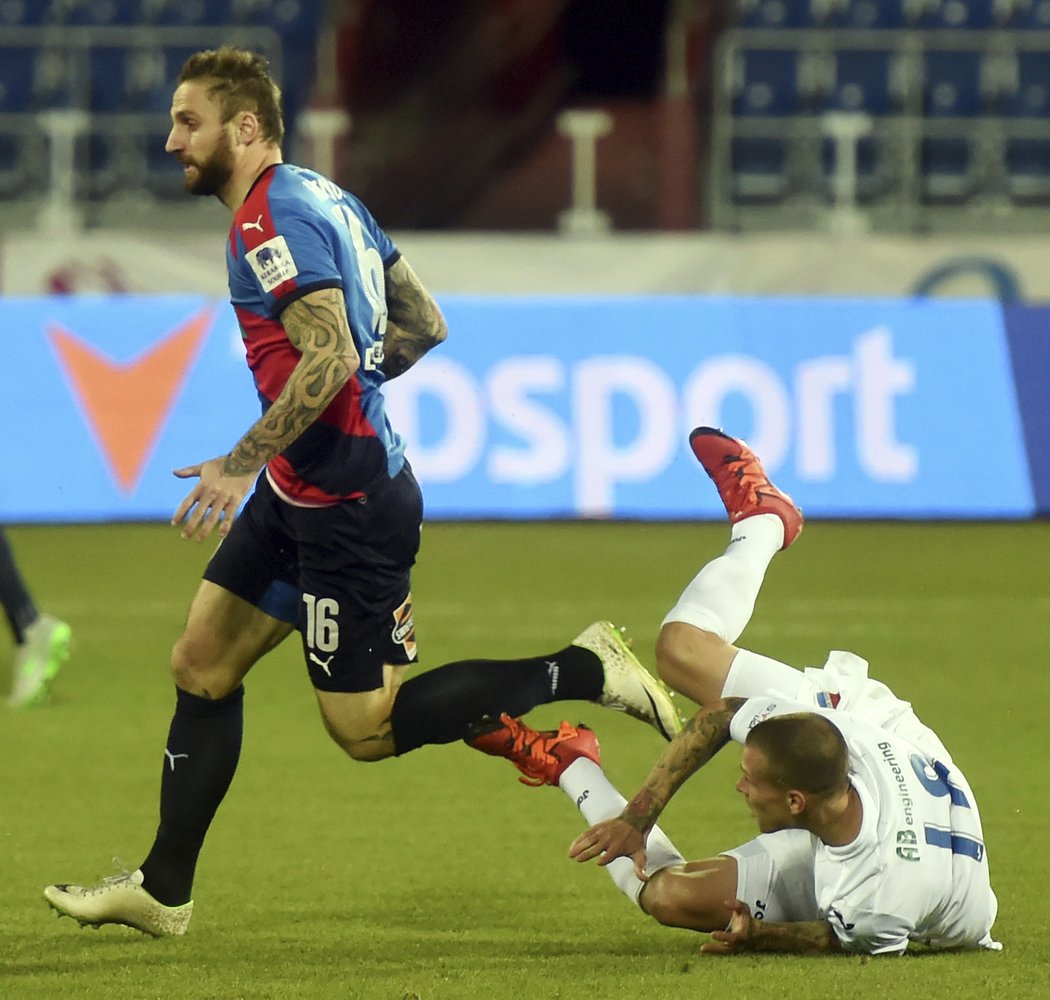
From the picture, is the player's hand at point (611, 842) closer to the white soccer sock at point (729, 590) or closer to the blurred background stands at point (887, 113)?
the white soccer sock at point (729, 590)

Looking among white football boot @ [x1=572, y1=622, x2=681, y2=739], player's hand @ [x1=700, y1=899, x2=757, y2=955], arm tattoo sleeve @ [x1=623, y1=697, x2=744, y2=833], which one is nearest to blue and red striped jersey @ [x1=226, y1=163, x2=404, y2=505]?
white football boot @ [x1=572, y1=622, x2=681, y2=739]

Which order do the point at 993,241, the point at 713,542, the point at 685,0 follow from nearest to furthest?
the point at 713,542, the point at 993,241, the point at 685,0

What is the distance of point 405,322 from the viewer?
18.2 ft

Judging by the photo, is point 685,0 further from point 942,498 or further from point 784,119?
point 942,498

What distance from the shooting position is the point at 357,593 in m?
5.17

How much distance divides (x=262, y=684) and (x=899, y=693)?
102 inches

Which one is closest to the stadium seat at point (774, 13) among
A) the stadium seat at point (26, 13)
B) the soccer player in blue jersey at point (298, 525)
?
the stadium seat at point (26, 13)

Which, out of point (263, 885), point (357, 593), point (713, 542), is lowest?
point (713, 542)

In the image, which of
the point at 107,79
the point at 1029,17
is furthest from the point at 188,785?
the point at 1029,17

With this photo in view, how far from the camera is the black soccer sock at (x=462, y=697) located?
17.4 feet

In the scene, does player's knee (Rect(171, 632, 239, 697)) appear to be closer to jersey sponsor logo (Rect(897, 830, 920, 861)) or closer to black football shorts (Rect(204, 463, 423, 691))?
black football shorts (Rect(204, 463, 423, 691))

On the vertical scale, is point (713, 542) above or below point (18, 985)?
below

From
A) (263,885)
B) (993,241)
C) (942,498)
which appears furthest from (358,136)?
(263,885)

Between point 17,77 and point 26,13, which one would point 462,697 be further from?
point 26,13
